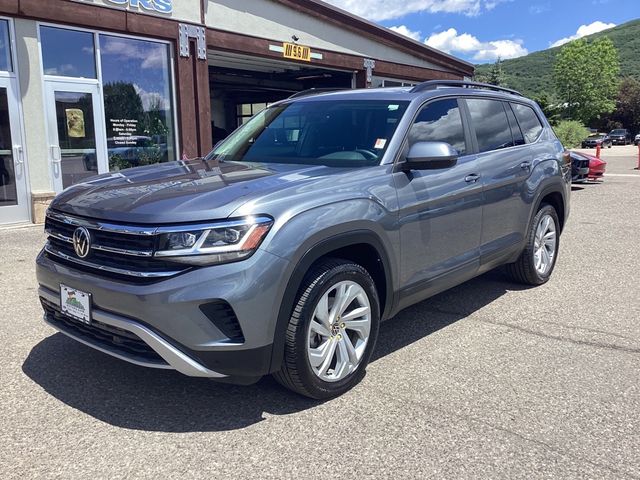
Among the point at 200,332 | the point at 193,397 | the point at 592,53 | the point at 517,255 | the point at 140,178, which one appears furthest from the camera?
the point at 592,53

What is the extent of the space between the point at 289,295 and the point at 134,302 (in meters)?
0.76

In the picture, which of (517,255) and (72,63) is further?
(72,63)

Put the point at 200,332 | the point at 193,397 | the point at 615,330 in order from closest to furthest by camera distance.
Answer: the point at 200,332 → the point at 193,397 → the point at 615,330

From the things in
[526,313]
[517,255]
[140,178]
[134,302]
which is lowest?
[526,313]

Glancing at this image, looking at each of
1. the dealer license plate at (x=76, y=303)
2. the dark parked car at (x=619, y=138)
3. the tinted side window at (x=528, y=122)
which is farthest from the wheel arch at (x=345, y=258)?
the dark parked car at (x=619, y=138)

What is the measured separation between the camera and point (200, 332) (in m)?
2.80

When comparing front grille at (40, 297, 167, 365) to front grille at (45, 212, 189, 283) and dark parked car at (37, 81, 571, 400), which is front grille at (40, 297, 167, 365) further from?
front grille at (45, 212, 189, 283)

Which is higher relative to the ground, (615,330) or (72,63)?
(72,63)

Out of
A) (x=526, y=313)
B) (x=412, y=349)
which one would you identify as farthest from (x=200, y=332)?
(x=526, y=313)

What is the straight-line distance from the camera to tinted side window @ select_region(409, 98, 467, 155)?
4.06 m

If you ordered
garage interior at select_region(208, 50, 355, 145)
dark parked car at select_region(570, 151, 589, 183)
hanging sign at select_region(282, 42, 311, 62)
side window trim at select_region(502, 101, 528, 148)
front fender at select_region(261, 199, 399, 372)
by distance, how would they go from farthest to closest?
garage interior at select_region(208, 50, 355, 145)
dark parked car at select_region(570, 151, 589, 183)
hanging sign at select_region(282, 42, 311, 62)
side window trim at select_region(502, 101, 528, 148)
front fender at select_region(261, 199, 399, 372)

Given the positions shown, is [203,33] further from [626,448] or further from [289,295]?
[626,448]

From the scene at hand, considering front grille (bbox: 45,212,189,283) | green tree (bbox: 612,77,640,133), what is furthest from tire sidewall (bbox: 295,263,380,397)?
green tree (bbox: 612,77,640,133)

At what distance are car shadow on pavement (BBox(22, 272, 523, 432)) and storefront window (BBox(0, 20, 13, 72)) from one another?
6826mm
